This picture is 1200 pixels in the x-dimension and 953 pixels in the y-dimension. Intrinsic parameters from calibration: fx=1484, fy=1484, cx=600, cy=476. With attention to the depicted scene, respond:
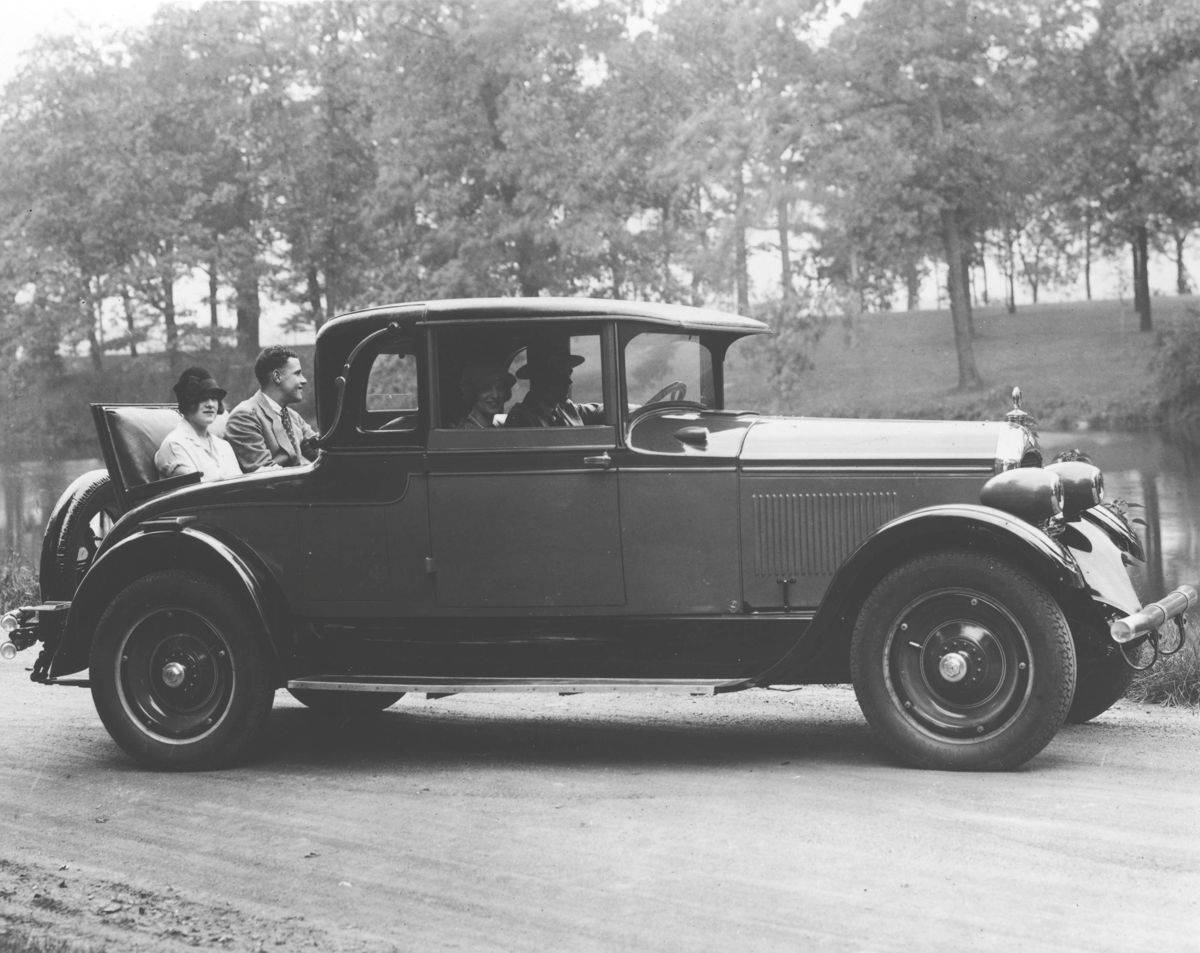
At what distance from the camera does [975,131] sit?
99.7ft

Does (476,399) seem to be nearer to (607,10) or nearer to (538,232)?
(538,232)

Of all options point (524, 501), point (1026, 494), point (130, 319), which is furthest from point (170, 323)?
point (1026, 494)

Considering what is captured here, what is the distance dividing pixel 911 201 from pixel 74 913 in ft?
92.7

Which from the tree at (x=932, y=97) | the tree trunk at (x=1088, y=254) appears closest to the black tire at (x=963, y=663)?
the tree at (x=932, y=97)

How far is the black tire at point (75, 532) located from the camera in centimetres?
751

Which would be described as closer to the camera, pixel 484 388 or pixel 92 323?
pixel 484 388

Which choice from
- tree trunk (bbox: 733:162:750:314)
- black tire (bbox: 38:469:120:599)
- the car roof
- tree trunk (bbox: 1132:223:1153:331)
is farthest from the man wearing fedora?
tree trunk (bbox: 1132:223:1153:331)

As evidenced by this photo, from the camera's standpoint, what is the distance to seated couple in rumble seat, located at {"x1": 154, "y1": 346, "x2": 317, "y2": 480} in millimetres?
7234

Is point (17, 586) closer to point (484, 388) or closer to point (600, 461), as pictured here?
point (484, 388)

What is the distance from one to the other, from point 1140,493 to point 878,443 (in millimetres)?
16079

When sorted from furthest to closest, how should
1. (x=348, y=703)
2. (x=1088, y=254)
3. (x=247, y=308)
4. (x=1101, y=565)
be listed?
(x=247, y=308), (x=1088, y=254), (x=348, y=703), (x=1101, y=565)

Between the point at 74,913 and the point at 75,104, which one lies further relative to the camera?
the point at 75,104

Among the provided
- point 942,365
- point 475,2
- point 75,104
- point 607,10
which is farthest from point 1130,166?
point 75,104

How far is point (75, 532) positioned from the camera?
764 cm
